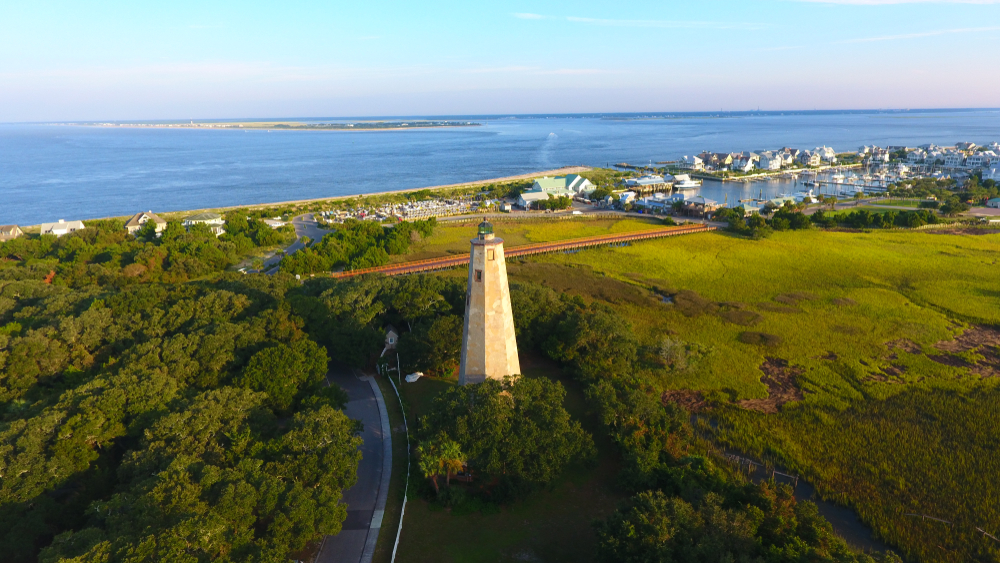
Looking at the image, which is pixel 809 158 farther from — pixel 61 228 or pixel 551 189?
pixel 61 228

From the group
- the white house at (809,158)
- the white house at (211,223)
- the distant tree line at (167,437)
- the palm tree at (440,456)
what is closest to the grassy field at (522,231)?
the white house at (211,223)

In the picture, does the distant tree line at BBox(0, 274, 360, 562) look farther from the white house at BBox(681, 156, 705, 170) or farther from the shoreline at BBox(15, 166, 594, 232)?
the white house at BBox(681, 156, 705, 170)

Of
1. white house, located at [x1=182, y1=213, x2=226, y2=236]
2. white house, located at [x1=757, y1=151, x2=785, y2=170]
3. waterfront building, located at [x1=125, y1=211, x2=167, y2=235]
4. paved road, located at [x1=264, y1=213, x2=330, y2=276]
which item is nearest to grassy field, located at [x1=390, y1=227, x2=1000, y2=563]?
paved road, located at [x1=264, y1=213, x2=330, y2=276]

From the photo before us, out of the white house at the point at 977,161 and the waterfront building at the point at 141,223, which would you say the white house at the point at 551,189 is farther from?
the white house at the point at 977,161

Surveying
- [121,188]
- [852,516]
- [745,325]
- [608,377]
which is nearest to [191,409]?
[608,377]

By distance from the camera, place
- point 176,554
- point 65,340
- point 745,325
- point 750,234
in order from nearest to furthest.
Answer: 1. point 176,554
2. point 65,340
3. point 745,325
4. point 750,234

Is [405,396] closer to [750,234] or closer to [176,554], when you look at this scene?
[176,554]
